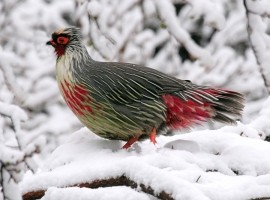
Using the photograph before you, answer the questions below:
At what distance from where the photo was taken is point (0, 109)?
277 centimetres

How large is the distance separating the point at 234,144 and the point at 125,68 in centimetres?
135

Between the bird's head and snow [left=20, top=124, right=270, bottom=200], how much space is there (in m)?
A: 0.81

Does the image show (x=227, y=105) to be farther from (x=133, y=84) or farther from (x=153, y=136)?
(x=133, y=84)

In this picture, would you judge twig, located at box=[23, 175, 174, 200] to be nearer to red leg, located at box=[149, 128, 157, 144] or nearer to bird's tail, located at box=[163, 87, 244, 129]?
red leg, located at box=[149, 128, 157, 144]

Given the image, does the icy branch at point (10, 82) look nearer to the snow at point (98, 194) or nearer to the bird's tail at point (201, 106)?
the bird's tail at point (201, 106)

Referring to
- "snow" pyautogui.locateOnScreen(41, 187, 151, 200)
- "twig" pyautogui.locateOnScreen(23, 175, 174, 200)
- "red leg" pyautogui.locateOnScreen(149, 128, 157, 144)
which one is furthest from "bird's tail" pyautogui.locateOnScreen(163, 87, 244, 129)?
"snow" pyautogui.locateOnScreen(41, 187, 151, 200)

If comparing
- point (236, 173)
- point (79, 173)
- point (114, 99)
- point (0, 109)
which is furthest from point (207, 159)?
point (114, 99)

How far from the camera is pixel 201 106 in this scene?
4.29 meters

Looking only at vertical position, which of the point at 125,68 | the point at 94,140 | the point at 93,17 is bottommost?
the point at 94,140

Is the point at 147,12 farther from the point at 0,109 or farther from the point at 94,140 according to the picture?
the point at 0,109

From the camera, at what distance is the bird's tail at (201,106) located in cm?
425

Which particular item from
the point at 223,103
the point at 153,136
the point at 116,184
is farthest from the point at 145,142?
the point at 116,184

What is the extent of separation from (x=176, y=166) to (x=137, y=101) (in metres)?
1.69

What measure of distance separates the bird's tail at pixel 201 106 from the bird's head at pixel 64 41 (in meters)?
0.77
